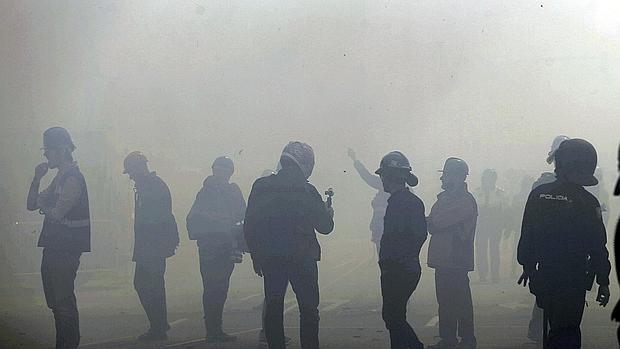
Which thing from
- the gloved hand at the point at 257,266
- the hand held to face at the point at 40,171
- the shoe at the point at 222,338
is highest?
the hand held to face at the point at 40,171

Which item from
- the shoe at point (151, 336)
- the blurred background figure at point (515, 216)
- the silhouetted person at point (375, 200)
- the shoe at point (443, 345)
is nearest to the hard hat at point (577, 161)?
the blurred background figure at point (515, 216)

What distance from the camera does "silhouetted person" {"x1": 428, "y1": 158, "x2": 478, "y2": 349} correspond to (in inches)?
150

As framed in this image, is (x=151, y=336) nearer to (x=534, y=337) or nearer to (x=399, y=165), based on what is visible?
(x=399, y=165)

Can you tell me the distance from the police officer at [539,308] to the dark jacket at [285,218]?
1.11m

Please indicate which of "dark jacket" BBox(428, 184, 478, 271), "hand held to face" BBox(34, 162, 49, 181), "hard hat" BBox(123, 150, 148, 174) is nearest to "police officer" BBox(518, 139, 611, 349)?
"dark jacket" BBox(428, 184, 478, 271)

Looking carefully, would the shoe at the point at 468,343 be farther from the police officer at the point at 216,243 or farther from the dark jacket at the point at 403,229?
the police officer at the point at 216,243

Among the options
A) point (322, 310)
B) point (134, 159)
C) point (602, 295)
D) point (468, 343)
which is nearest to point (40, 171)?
point (134, 159)

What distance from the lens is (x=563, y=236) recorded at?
367cm

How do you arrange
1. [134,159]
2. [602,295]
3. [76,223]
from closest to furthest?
[602,295] < [134,159] < [76,223]

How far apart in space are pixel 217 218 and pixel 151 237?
383 millimetres

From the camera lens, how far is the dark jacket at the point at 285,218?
12.6 feet

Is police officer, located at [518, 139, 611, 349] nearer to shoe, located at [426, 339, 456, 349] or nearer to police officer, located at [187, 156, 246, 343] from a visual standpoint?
shoe, located at [426, 339, 456, 349]

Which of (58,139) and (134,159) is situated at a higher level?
(58,139)

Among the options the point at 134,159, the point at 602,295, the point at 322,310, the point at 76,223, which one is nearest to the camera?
the point at 602,295
